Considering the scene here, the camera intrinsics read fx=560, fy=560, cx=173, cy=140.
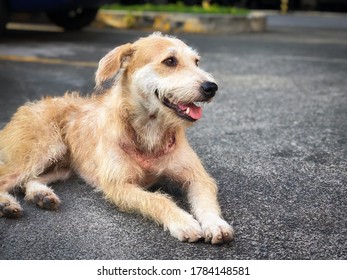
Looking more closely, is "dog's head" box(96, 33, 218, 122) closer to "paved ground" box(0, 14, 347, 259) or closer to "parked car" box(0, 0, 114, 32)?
"paved ground" box(0, 14, 347, 259)

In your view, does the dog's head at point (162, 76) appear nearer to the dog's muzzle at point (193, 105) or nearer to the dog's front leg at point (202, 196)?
the dog's muzzle at point (193, 105)

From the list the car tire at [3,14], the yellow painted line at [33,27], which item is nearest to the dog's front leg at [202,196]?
the car tire at [3,14]

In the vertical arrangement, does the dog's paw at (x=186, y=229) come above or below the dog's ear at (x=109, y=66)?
below

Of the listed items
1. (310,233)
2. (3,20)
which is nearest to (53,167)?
(310,233)

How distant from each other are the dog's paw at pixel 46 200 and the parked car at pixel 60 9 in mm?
7532

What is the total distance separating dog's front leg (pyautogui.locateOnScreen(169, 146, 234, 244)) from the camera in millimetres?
3193

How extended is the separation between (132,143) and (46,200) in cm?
71

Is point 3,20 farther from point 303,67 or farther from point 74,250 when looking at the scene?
point 74,250

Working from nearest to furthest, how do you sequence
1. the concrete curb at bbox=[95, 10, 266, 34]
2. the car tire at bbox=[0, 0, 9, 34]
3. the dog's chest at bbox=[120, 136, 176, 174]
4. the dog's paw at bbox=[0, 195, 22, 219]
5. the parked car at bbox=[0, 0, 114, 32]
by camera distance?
1. the dog's paw at bbox=[0, 195, 22, 219]
2. the dog's chest at bbox=[120, 136, 176, 174]
3. the car tire at bbox=[0, 0, 9, 34]
4. the parked car at bbox=[0, 0, 114, 32]
5. the concrete curb at bbox=[95, 10, 266, 34]

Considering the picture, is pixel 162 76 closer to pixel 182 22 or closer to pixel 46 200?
pixel 46 200

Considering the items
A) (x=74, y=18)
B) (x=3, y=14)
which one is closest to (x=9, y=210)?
(x=3, y=14)

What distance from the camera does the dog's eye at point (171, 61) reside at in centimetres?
392

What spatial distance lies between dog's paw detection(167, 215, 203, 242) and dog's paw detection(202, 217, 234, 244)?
0.16ft

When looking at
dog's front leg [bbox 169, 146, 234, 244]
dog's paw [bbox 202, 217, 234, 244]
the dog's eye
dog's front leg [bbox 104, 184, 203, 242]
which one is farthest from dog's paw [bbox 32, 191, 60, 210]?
the dog's eye
